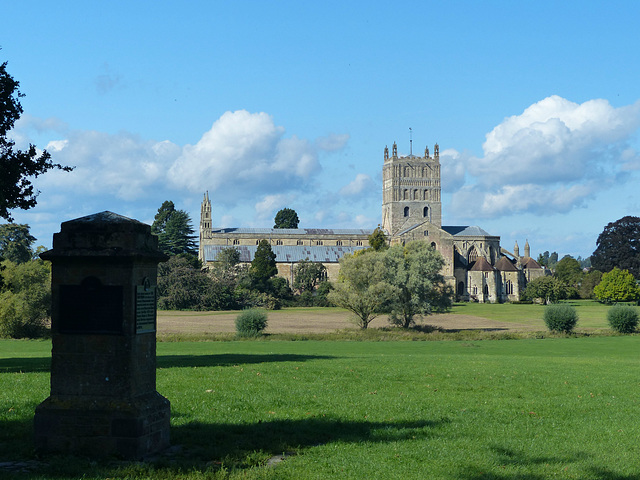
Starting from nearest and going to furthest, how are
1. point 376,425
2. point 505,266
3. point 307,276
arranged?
1. point 376,425
2. point 307,276
3. point 505,266

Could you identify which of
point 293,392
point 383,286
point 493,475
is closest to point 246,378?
point 293,392

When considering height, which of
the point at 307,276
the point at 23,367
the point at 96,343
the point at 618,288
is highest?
the point at 307,276

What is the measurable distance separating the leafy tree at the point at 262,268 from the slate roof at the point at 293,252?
18.8 m

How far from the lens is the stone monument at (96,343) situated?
9492 mm

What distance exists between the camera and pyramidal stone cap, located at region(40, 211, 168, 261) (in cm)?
950

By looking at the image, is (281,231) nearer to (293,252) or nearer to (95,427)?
(293,252)

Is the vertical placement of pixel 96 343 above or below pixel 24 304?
below

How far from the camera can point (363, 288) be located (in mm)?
55844

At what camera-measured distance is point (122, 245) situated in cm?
952

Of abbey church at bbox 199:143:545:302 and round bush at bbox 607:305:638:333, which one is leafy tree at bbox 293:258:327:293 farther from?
round bush at bbox 607:305:638:333

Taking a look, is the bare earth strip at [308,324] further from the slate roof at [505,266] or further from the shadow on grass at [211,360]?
the slate roof at [505,266]

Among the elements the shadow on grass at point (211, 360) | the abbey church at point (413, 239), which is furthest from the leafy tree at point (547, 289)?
the shadow on grass at point (211, 360)

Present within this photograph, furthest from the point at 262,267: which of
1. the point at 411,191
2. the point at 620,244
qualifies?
the point at 620,244

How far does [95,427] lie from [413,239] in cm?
11822
